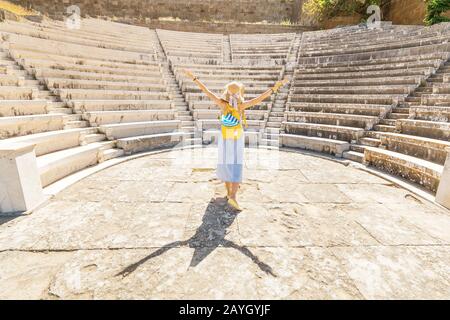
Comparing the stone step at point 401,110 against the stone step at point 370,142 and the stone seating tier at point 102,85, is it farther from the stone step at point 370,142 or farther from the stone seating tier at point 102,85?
the stone seating tier at point 102,85

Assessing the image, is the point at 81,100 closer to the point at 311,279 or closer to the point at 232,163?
the point at 232,163

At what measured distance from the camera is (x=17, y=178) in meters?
2.85

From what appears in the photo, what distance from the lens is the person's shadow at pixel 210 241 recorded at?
2199 mm

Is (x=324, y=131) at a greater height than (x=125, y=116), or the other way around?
(x=125, y=116)

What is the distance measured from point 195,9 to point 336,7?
42.5 feet

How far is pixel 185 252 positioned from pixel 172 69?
1000cm

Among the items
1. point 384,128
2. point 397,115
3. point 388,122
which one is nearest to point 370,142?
point 384,128

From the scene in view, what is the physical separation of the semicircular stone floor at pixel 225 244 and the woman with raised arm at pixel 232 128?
493 mm

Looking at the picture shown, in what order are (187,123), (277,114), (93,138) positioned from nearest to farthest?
(93,138) → (187,123) → (277,114)

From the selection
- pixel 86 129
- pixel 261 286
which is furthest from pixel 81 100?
pixel 261 286

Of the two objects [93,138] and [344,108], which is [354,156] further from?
[93,138]

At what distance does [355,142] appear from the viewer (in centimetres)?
614

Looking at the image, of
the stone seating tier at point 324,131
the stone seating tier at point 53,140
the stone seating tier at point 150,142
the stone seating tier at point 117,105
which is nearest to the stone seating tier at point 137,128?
the stone seating tier at point 150,142
